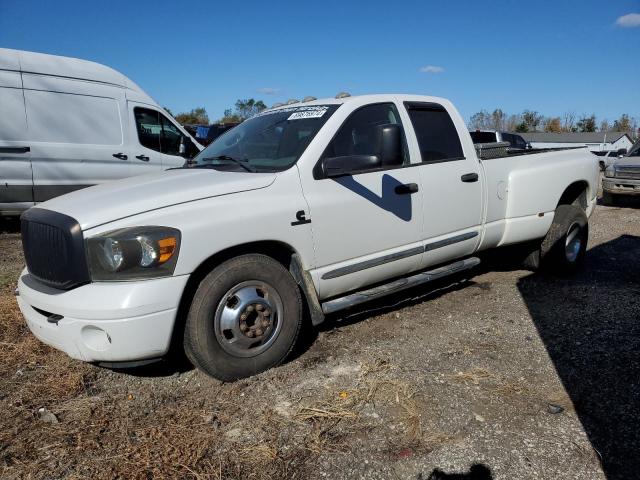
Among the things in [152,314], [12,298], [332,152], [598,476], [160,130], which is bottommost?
[598,476]

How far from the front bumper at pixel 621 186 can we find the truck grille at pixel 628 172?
0.08m

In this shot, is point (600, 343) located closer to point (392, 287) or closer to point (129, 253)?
point (392, 287)

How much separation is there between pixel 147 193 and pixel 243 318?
3.16 feet

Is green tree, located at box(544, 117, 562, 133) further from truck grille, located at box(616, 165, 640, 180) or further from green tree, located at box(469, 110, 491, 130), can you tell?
truck grille, located at box(616, 165, 640, 180)

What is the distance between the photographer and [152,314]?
2.75 metres

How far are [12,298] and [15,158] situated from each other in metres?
3.48

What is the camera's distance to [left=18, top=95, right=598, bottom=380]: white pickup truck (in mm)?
2766

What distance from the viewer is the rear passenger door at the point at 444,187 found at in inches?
161

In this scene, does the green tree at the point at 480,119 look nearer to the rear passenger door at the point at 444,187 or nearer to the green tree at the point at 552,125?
the green tree at the point at 552,125

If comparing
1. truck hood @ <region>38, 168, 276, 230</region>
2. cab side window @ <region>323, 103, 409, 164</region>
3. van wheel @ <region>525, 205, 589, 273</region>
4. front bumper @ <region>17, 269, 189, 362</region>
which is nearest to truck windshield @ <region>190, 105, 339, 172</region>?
cab side window @ <region>323, 103, 409, 164</region>

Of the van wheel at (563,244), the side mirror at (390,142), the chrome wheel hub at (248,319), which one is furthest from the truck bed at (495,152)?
the chrome wheel hub at (248,319)

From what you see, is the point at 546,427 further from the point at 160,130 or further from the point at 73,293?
the point at 160,130

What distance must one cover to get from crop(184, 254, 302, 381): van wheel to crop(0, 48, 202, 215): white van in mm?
5740

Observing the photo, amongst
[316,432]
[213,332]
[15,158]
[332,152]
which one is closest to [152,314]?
[213,332]
